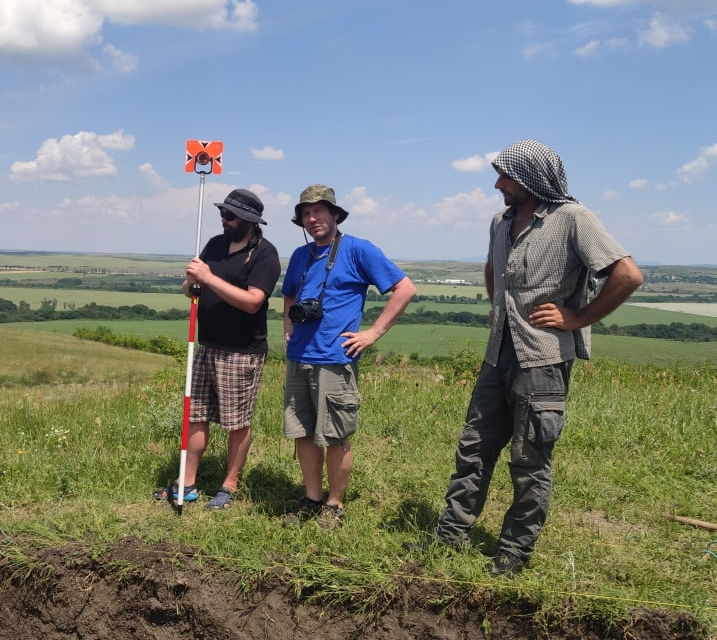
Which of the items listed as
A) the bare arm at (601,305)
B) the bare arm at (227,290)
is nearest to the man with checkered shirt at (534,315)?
the bare arm at (601,305)

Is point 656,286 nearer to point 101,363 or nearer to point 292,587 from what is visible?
point 101,363

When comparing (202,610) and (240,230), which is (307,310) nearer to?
(240,230)

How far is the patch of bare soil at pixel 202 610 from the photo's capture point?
10.3 feet

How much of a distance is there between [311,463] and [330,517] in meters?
0.37

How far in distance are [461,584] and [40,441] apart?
409 centimetres

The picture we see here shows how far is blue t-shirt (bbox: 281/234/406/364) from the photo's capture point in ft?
13.1

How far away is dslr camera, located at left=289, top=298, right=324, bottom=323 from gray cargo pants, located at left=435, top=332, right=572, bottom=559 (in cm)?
107

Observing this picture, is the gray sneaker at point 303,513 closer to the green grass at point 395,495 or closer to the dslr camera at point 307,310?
the green grass at point 395,495

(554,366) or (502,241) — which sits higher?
→ (502,241)

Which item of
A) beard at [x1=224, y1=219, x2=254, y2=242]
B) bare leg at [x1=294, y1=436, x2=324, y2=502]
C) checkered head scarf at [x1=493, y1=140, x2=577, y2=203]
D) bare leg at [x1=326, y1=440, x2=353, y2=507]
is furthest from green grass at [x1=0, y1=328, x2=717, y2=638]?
Result: checkered head scarf at [x1=493, y1=140, x2=577, y2=203]

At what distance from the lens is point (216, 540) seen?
382 centimetres

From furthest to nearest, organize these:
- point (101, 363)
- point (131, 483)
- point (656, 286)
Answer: point (656, 286)
point (101, 363)
point (131, 483)

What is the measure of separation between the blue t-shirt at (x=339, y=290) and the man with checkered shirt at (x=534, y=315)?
2.60ft

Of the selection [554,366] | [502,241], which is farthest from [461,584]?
[502,241]
